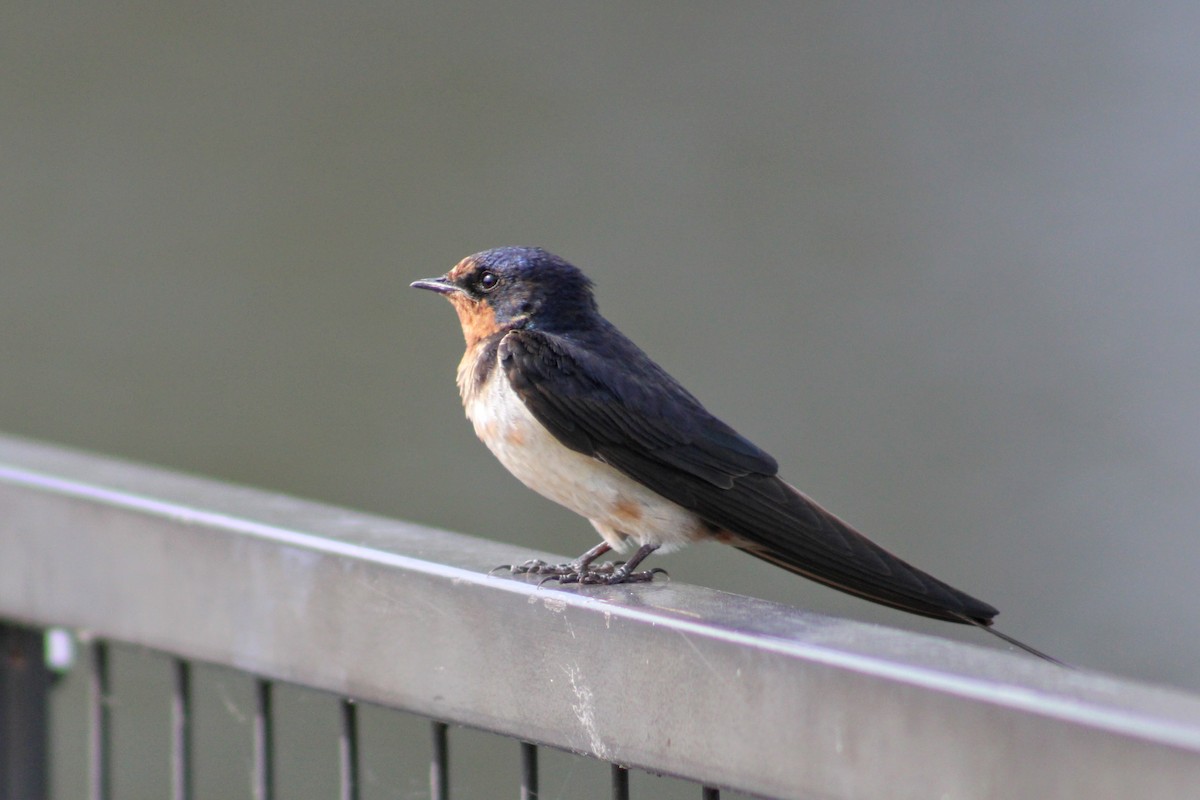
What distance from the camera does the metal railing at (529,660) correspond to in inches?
40.4

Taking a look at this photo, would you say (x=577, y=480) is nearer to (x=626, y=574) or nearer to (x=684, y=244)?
(x=626, y=574)

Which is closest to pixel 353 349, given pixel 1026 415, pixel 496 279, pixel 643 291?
pixel 643 291

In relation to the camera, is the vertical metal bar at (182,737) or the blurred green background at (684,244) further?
the blurred green background at (684,244)

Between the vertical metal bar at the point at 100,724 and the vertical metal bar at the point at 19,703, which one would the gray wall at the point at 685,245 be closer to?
the vertical metal bar at the point at 19,703

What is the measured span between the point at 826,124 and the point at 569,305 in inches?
131

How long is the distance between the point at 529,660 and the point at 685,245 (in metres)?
3.95

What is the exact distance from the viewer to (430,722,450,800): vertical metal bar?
4.50 ft

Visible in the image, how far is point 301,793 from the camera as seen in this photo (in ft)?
14.1

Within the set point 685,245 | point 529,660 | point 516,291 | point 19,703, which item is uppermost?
point 685,245

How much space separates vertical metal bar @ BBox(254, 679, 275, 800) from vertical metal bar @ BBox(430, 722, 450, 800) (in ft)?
0.63

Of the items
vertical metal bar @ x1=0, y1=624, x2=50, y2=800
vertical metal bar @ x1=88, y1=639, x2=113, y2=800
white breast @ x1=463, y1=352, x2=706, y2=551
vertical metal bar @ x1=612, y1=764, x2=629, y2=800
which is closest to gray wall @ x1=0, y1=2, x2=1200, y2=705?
white breast @ x1=463, y1=352, x2=706, y2=551

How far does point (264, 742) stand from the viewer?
1.50m

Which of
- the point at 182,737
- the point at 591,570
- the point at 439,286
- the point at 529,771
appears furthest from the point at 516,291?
the point at 529,771

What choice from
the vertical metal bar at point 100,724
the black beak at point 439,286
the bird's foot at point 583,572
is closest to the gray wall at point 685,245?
the black beak at point 439,286
